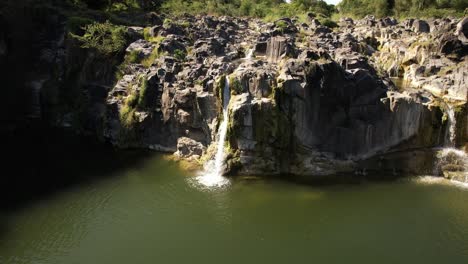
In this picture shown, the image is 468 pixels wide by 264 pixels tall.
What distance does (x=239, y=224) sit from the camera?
28.2 metres

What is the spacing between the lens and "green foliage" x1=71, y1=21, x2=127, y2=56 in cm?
5100

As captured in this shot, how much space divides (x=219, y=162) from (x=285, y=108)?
291 inches

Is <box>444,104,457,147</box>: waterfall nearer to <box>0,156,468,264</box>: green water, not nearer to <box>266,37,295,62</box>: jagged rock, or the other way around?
<box>0,156,468,264</box>: green water

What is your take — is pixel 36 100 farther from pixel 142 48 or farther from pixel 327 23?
pixel 327 23

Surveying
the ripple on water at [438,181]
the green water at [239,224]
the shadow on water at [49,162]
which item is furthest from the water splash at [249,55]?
the ripple on water at [438,181]

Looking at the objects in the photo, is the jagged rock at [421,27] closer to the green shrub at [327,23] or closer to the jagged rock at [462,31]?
the green shrub at [327,23]

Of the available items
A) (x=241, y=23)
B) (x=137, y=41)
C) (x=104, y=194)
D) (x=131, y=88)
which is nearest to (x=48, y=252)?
(x=104, y=194)

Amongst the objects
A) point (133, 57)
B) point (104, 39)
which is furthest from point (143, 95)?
point (104, 39)

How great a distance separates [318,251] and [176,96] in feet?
67.8

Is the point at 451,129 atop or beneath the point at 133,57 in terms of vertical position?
beneath

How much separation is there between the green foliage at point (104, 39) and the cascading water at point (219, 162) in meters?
22.3

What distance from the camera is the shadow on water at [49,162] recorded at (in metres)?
32.8

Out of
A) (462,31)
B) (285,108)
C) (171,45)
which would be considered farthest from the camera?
(462,31)

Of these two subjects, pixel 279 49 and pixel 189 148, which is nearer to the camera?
pixel 189 148
